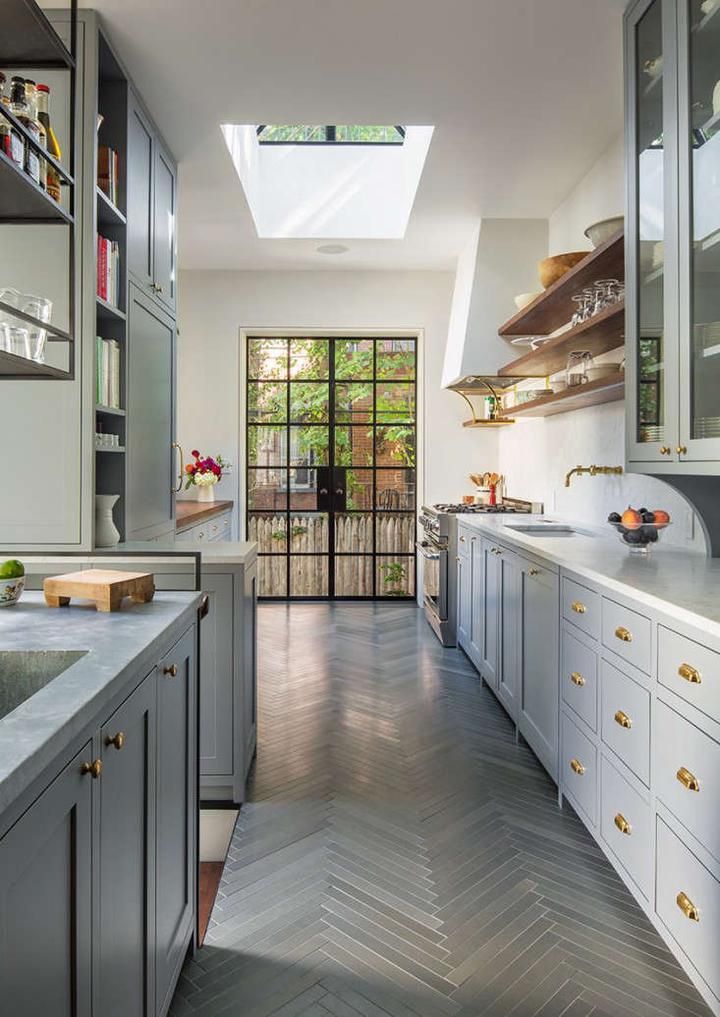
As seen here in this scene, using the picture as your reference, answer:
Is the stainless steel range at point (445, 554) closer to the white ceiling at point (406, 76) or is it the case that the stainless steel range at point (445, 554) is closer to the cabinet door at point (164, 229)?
the white ceiling at point (406, 76)

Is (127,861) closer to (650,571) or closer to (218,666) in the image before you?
(218,666)

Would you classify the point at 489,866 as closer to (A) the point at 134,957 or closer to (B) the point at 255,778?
(B) the point at 255,778

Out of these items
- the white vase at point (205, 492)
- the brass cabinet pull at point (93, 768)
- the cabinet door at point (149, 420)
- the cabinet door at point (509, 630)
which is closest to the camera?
the brass cabinet pull at point (93, 768)

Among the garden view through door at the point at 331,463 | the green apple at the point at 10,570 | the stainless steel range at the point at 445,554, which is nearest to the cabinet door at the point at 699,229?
the green apple at the point at 10,570

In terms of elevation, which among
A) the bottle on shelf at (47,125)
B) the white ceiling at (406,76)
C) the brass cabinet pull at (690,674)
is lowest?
the brass cabinet pull at (690,674)

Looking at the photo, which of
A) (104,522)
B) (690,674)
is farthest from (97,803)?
(104,522)

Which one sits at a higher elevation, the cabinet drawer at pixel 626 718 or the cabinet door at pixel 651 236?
the cabinet door at pixel 651 236

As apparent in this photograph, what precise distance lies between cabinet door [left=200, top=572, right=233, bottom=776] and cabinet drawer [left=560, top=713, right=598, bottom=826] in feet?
3.80

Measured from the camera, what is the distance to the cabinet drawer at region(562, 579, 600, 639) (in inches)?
87.1

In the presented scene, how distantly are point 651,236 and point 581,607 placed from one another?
1262 mm

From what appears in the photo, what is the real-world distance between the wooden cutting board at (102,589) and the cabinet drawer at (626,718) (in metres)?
1.26

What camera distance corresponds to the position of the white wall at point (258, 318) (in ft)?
20.2

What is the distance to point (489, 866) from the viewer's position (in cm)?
221

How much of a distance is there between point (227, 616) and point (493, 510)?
114 inches
